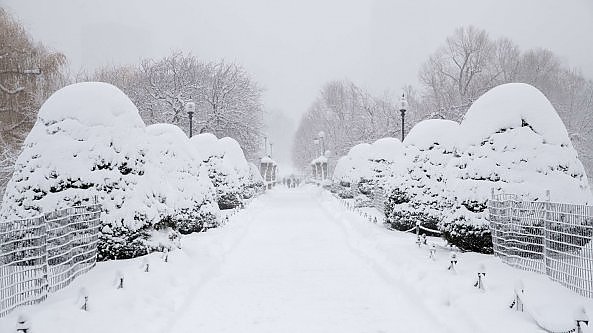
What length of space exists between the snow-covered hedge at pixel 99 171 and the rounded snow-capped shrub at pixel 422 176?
6.98 m

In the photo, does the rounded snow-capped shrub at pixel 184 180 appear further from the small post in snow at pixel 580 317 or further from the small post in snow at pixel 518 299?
the small post in snow at pixel 580 317

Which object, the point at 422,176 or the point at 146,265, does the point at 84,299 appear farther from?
the point at 422,176

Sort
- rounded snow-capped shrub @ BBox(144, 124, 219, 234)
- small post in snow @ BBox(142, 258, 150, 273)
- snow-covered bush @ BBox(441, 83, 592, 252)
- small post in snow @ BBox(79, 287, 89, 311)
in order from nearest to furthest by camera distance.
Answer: small post in snow @ BBox(79, 287, 89, 311) → small post in snow @ BBox(142, 258, 150, 273) → snow-covered bush @ BBox(441, 83, 592, 252) → rounded snow-capped shrub @ BBox(144, 124, 219, 234)

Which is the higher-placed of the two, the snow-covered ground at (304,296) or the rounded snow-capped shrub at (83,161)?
the rounded snow-capped shrub at (83,161)

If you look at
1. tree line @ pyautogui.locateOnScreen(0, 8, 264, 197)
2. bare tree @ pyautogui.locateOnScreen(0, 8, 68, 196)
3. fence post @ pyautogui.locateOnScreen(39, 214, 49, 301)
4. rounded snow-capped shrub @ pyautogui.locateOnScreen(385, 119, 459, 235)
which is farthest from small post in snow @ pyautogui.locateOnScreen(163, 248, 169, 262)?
bare tree @ pyautogui.locateOnScreen(0, 8, 68, 196)

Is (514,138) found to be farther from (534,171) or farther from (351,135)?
(351,135)

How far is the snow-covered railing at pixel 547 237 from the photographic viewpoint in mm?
6082

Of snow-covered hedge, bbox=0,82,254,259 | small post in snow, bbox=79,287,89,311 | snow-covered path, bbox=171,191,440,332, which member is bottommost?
snow-covered path, bbox=171,191,440,332

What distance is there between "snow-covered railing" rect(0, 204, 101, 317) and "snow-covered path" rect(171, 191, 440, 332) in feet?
5.82

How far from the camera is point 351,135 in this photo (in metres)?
54.6

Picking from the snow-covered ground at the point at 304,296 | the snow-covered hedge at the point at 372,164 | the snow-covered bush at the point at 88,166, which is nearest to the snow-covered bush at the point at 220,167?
the snow-covered hedge at the point at 372,164

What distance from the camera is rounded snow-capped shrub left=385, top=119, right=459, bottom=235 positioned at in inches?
512

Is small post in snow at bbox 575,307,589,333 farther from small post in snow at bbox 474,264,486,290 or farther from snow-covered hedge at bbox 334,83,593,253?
snow-covered hedge at bbox 334,83,593,253

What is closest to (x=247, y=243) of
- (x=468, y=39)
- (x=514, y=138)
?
(x=514, y=138)
